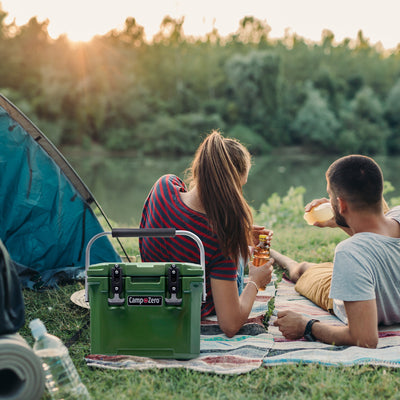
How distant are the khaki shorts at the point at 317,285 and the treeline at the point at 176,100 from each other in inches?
1214

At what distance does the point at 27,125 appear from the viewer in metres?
3.71

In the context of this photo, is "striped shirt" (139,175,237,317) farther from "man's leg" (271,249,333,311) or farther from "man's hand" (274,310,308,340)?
"man's leg" (271,249,333,311)

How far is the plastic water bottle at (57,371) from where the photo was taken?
206 centimetres

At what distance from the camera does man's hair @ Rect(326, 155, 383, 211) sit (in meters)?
2.48

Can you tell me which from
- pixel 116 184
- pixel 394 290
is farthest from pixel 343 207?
pixel 116 184

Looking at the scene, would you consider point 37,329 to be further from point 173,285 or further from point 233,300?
point 233,300

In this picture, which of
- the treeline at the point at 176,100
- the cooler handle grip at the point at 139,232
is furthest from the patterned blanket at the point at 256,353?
the treeline at the point at 176,100

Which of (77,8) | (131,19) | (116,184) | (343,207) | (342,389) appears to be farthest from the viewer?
(131,19)

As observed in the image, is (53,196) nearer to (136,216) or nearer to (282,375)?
(282,375)

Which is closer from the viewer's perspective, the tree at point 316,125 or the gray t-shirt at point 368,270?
the gray t-shirt at point 368,270

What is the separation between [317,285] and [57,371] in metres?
1.83

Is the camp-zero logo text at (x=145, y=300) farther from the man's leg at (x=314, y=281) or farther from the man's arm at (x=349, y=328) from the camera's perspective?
the man's leg at (x=314, y=281)

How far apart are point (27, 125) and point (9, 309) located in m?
2.14

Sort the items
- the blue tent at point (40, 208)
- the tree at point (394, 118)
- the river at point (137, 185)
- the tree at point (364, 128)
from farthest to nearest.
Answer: the tree at point (394, 118)
the tree at point (364, 128)
the river at point (137, 185)
the blue tent at point (40, 208)
